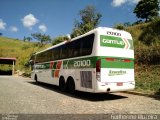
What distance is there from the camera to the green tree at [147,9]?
162ft

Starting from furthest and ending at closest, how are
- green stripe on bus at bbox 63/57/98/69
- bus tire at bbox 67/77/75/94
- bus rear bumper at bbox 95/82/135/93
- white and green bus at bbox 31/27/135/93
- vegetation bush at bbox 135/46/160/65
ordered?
vegetation bush at bbox 135/46/160/65 < bus tire at bbox 67/77/75/94 < green stripe on bus at bbox 63/57/98/69 < white and green bus at bbox 31/27/135/93 < bus rear bumper at bbox 95/82/135/93

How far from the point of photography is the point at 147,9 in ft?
166

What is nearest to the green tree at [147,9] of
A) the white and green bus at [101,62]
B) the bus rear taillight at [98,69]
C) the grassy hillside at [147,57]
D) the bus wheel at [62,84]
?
the grassy hillside at [147,57]

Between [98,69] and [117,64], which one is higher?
[117,64]

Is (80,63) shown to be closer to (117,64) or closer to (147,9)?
(117,64)

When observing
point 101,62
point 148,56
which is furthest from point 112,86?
point 148,56

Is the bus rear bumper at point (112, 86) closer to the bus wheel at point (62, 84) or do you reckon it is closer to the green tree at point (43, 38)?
the bus wheel at point (62, 84)

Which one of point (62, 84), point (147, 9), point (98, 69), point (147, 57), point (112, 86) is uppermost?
point (147, 9)

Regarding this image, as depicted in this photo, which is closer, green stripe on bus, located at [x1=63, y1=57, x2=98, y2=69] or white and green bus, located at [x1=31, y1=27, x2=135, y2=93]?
white and green bus, located at [x1=31, y1=27, x2=135, y2=93]

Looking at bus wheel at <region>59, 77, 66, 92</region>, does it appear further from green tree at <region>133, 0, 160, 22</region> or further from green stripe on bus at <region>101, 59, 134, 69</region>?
green tree at <region>133, 0, 160, 22</region>

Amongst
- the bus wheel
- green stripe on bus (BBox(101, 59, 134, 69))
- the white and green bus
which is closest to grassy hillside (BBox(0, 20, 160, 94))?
green stripe on bus (BBox(101, 59, 134, 69))

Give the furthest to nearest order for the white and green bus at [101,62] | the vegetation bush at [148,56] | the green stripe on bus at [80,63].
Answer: the vegetation bush at [148,56] < the green stripe on bus at [80,63] < the white and green bus at [101,62]

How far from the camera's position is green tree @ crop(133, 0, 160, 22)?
49.4m

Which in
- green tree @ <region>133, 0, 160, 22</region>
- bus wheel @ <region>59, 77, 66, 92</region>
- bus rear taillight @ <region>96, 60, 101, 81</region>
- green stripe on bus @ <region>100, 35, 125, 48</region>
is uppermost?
green tree @ <region>133, 0, 160, 22</region>
